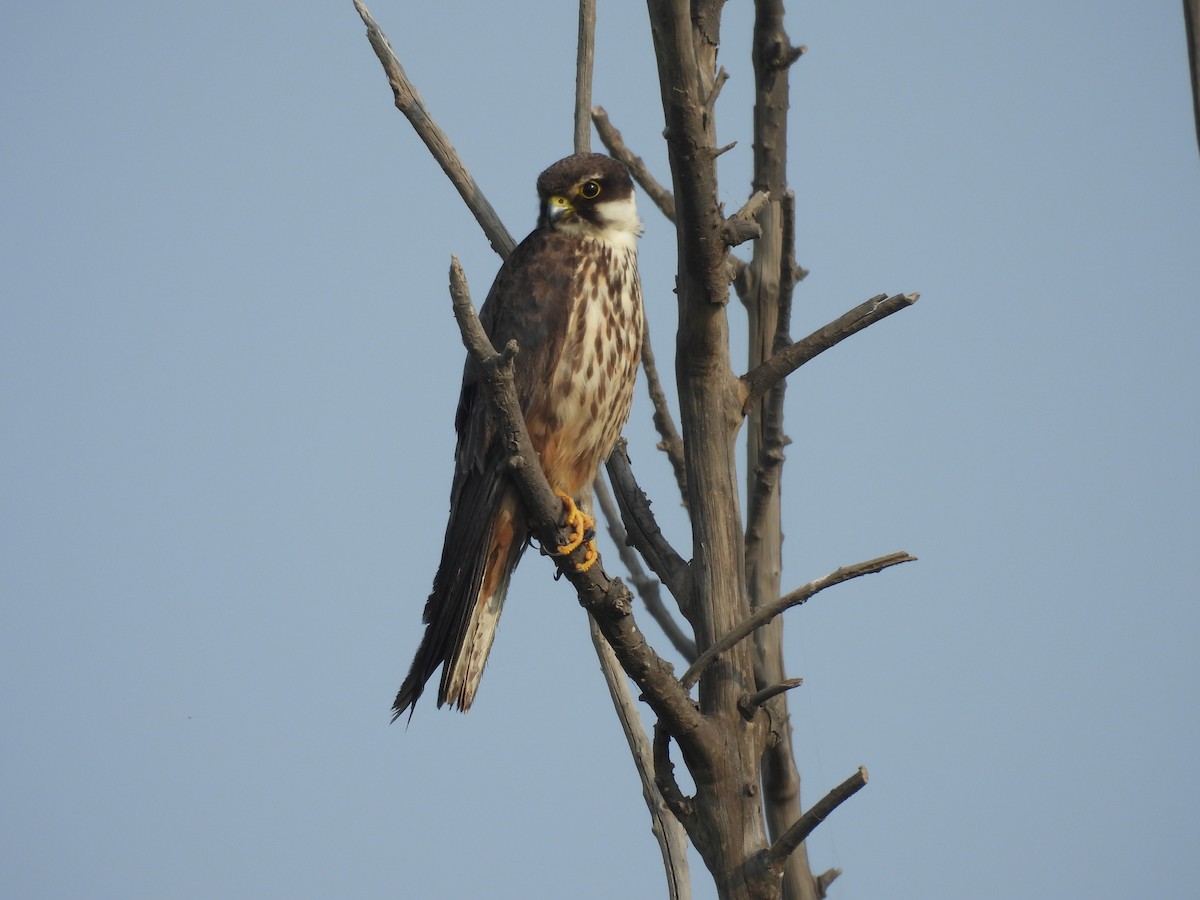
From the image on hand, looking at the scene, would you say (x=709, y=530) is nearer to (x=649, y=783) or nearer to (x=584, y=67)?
(x=649, y=783)

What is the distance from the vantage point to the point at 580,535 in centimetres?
278

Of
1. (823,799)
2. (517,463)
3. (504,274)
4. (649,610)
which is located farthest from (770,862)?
(504,274)

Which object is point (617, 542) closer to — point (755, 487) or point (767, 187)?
point (755, 487)

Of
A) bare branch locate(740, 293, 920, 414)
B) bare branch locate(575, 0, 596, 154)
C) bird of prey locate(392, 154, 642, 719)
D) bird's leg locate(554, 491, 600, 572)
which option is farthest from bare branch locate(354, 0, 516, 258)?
bare branch locate(740, 293, 920, 414)

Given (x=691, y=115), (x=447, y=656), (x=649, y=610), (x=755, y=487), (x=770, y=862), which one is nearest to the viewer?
(x=691, y=115)

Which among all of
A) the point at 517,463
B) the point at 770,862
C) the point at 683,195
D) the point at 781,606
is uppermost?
the point at 683,195

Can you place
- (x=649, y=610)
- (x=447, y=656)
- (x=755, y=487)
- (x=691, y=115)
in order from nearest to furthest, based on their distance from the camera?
1. (x=691, y=115)
2. (x=447, y=656)
3. (x=755, y=487)
4. (x=649, y=610)

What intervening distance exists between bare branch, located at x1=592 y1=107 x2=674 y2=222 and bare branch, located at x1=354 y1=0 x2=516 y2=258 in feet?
1.37

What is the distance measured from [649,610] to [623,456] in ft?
1.53

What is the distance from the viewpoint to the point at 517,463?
8.02 feet

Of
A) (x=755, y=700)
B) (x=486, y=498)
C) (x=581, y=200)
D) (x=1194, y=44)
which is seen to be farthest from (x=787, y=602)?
(x=581, y=200)

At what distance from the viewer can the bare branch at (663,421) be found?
3.47 metres

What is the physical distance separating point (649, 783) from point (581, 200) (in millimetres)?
1668

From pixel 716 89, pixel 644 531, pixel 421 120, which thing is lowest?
pixel 644 531
